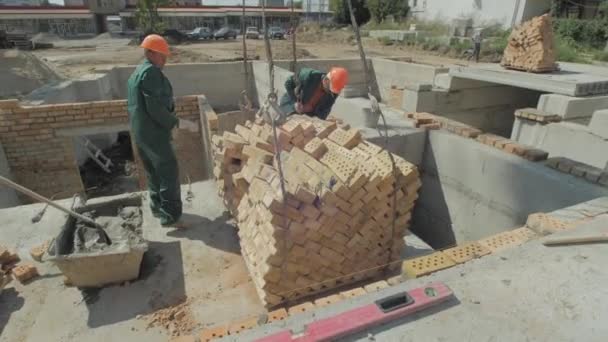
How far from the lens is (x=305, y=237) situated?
8.73ft

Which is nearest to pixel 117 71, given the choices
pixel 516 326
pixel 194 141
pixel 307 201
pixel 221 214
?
pixel 194 141

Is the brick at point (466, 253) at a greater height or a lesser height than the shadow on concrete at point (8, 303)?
greater

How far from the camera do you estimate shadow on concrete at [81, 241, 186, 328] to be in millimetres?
2721

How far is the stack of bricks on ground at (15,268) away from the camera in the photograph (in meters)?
2.99

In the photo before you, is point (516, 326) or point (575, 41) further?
point (575, 41)

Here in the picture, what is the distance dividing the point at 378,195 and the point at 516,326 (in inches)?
54.0

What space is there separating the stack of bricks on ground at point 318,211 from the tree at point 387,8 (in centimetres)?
3190

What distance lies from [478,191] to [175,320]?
3593 millimetres

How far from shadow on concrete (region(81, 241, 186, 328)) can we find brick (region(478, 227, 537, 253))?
7.67 feet

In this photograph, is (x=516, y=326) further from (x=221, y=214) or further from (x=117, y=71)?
(x=117, y=71)

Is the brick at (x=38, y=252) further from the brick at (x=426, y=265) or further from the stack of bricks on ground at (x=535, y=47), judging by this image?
the stack of bricks on ground at (x=535, y=47)

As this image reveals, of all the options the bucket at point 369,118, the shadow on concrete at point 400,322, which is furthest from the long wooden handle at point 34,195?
the bucket at point 369,118

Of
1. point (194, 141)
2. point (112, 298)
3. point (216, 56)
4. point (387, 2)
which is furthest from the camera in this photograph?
point (387, 2)

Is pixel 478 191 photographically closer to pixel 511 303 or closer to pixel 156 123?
pixel 511 303
